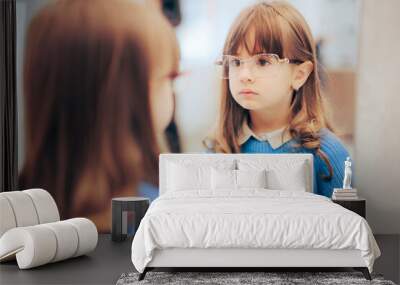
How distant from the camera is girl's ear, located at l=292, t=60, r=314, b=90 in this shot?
297 inches

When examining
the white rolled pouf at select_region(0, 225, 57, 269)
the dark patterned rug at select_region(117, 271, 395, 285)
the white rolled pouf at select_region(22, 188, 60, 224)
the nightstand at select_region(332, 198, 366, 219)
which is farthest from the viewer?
the nightstand at select_region(332, 198, 366, 219)

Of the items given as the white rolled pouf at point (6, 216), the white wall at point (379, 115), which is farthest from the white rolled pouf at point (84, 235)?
the white wall at point (379, 115)

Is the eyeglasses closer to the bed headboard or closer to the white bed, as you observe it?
the bed headboard

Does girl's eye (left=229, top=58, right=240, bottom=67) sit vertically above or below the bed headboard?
above

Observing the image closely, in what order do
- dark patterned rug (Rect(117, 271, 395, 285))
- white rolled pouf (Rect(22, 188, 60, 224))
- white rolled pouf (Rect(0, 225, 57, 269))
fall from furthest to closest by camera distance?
white rolled pouf (Rect(22, 188, 60, 224))
white rolled pouf (Rect(0, 225, 57, 269))
dark patterned rug (Rect(117, 271, 395, 285))

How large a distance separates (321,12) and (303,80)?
80 centimetres

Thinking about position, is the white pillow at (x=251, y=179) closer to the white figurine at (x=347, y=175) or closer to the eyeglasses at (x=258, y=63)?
the white figurine at (x=347, y=175)

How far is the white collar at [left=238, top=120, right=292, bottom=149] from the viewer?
299 inches

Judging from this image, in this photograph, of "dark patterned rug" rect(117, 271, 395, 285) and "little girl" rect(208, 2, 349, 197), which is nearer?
"dark patterned rug" rect(117, 271, 395, 285)

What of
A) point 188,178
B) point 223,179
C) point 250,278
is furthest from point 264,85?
point 250,278

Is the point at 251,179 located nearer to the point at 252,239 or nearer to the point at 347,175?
the point at 347,175

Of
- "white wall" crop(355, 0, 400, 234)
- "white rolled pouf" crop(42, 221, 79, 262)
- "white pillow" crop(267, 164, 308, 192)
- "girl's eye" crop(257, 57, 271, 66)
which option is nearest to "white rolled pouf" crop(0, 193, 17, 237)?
"white rolled pouf" crop(42, 221, 79, 262)

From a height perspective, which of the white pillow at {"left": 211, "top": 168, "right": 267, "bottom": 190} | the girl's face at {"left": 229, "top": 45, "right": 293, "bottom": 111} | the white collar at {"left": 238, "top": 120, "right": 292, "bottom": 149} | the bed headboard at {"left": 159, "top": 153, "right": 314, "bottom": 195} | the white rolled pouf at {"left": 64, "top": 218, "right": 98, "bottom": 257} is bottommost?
the white rolled pouf at {"left": 64, "top": 218, "right": 98, "bottom": 257}

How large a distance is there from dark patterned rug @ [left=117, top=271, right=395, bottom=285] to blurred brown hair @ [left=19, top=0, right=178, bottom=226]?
2.40 m
